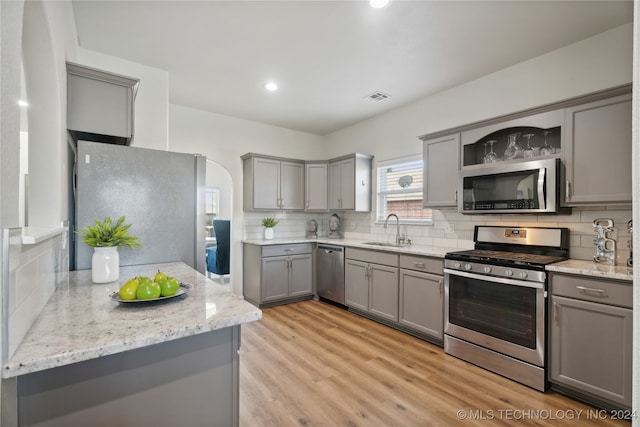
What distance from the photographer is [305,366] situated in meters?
2.63

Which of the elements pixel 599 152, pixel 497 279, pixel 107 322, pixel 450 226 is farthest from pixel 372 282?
pixel 107 322

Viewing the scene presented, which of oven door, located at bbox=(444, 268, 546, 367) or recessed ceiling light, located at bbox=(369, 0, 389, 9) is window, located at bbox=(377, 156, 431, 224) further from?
recessed ceiling light, located at bbox=(369, 0, 389, 9)

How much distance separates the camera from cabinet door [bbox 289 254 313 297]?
14.8ft

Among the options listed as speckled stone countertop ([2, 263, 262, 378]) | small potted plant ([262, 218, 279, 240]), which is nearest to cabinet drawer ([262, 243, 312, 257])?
small potted plant ([262, 218, 279, 240])

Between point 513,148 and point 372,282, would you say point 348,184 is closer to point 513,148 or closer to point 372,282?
point 372,282

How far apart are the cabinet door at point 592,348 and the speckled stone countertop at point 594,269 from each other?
0.67ft

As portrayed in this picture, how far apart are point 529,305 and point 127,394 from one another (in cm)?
260

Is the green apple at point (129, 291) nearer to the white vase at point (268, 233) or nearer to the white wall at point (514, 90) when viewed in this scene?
the white wall at point (514, 90)

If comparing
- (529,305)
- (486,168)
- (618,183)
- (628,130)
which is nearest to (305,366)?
(529,305)

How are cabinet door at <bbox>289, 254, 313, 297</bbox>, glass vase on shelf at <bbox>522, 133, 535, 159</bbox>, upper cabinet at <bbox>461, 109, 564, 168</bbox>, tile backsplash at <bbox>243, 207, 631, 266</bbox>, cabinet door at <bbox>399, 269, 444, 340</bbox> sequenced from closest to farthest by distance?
tile backsplash at <bbox>243, 207, 631, 266</bbox>
upper cabinet at <bbox>461, 109, 564, 168</bbox>
glass vase on shelf at <bbox>522, 133, 535, 159</bbox>
cabinet door at <bbox>399, 269, 444, 340</bbox>
cabinet door at <bbox>289, 254, 313, 297</bbox>

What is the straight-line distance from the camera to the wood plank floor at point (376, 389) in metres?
1.97

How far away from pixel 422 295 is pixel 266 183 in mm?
2747

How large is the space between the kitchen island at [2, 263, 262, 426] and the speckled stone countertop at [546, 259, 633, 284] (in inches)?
88.2

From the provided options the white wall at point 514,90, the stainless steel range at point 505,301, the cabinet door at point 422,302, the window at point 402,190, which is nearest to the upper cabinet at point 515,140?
the white wall at point 514,90
